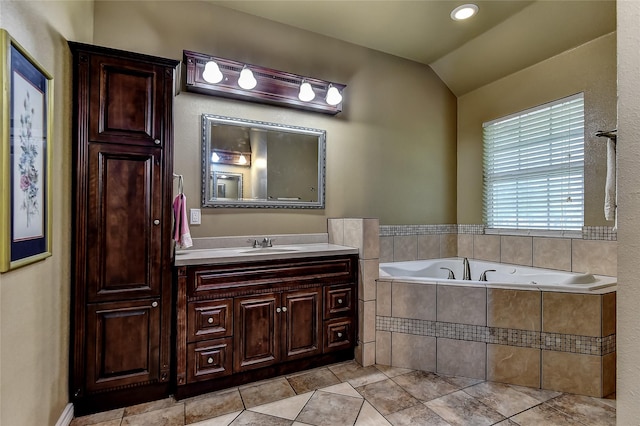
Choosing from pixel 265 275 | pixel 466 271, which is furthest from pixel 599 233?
pixel 265 275

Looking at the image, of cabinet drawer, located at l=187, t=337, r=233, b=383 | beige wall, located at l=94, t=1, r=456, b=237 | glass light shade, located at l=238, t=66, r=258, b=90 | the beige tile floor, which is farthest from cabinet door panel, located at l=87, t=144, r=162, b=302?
glass light shade, located at l=238, t=66, r=258, b=90

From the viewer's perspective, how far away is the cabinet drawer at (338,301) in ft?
7.69

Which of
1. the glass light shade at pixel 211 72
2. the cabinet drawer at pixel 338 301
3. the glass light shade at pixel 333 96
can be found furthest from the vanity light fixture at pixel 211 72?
the cabinet drawer at pixel 338 301

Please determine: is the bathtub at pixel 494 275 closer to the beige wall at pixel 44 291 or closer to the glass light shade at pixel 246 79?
the glass light shade at pixel 246 79

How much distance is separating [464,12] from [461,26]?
0.22 metres

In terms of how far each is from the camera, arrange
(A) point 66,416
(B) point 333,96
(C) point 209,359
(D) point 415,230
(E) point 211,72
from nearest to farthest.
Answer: (A) point 66,416 < (C) point 209,359 < (E) point 211,72 < (B) point 333,96 < (D) point 415,230

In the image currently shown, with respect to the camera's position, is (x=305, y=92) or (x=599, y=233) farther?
(x=305, y=92)

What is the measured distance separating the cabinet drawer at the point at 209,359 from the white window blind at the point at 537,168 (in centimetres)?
279

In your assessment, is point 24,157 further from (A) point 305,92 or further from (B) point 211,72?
(A) point 305,92

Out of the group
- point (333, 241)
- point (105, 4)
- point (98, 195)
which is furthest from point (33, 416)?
point (105, 4)

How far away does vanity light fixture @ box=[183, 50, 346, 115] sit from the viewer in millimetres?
2365

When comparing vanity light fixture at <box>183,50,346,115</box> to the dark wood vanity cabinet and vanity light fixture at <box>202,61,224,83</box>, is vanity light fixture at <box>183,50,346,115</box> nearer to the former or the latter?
vanity light fixture at <box>202,61,224,83</box>

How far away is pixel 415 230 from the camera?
3.36 meters

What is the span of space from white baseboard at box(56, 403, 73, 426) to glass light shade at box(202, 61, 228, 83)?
2.15m
